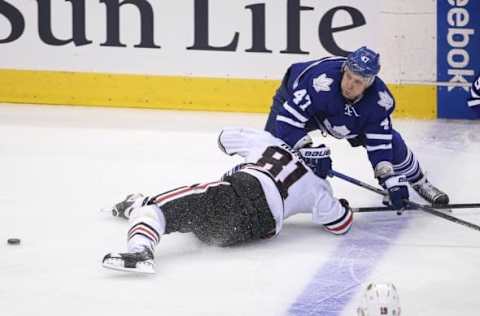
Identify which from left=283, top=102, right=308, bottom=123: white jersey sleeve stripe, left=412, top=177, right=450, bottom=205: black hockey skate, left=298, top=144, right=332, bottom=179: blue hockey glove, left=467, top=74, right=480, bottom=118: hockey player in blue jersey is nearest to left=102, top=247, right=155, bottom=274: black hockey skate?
left=298, top=144, right=332, bottom=179: blue hockey glove

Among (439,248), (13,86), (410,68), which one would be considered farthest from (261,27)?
(439,248)

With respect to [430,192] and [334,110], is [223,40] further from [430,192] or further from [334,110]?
[334,110]

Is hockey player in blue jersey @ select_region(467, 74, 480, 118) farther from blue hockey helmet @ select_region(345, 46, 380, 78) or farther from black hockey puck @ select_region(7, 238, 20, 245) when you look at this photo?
black hockey puck @ select_region(7, 238, 20, 245)

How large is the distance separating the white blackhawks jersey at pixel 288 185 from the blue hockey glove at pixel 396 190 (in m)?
0.23

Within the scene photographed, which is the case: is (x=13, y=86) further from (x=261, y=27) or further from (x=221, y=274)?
(x=221, y=274)

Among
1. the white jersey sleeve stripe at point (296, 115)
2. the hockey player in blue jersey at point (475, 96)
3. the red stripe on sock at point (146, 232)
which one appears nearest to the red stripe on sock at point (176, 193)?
the red stripe on sock at point (146, 232)

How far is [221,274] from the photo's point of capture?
5.14 meters

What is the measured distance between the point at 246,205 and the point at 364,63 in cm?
73

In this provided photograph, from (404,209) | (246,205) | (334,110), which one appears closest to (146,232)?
(246,205)

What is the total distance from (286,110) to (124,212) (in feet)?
2.57

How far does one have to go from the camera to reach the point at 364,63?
562 centimetres

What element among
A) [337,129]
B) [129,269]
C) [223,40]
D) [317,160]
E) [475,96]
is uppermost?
[223,40]

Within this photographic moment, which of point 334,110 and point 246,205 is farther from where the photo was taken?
point 334,110

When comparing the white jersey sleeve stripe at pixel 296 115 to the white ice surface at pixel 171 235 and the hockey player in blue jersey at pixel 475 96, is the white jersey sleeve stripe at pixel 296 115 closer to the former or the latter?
the white ice surface at pixel 171 235
